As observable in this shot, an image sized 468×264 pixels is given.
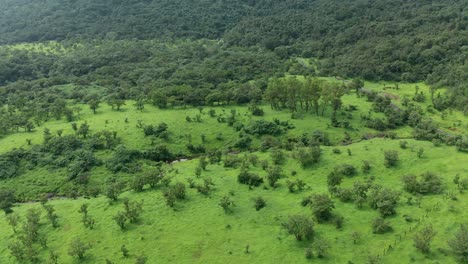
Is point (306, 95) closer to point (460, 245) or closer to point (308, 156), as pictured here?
point (308, 156)

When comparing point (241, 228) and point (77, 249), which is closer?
point (77, 249)

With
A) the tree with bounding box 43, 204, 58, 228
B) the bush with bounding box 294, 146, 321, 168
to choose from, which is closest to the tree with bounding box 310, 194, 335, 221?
the bush with bounding box 294, 146, 321, 168

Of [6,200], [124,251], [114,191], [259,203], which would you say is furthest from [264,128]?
[6,200]

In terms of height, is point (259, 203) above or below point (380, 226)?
above

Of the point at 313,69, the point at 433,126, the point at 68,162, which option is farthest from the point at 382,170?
the point at 313,69

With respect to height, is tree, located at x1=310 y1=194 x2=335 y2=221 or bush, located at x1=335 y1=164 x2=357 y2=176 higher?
tree, located at x1=310 y1=194 x2=335 y2=221

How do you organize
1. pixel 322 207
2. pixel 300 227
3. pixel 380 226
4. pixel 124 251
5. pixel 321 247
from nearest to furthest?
1. pixel 321 247
2. pixel 124 251
3. pixel 300 227
4. pixel 380 226
5. pixel 322 207

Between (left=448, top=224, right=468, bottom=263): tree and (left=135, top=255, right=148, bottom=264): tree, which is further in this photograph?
(left=135, top=255, right=148, bottom=264): tree

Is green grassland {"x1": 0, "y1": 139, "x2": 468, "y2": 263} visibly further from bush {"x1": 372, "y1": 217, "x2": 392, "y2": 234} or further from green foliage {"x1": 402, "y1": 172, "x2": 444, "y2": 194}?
green foliage {"x1": 402, "y1": 172, "x2": 444, "y2": 194}
